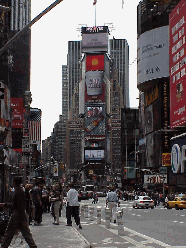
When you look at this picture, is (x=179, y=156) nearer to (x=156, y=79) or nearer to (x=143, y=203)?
(x=156, y=79)

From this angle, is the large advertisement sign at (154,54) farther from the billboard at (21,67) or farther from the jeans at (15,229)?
the jeans at (15,229)

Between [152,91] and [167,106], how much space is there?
9351 mm

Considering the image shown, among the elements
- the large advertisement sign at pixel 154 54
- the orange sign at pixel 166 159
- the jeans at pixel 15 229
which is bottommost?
the jeans at pixel 15 229

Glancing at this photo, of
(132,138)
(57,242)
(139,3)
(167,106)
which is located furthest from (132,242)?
(132,138)

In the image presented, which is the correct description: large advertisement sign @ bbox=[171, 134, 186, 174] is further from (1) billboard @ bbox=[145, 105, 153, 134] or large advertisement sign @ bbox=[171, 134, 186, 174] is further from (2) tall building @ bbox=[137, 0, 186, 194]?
(1) billboard @ bbox=[145, 105, 153, 134]

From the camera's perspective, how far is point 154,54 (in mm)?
112688

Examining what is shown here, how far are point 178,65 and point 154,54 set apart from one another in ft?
96.7

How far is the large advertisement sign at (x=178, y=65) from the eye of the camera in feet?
262

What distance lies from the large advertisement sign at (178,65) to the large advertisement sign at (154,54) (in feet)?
73.4

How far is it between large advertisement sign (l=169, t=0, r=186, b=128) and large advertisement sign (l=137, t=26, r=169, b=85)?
22379 mm

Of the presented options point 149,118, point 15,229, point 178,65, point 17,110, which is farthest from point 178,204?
point 149,118

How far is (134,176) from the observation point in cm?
15850

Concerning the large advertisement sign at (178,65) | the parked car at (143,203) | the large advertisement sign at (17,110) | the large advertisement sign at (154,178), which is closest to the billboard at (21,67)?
the large advertisement sign at (17,110)

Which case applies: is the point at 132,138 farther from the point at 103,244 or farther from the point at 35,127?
the point at 103,244
